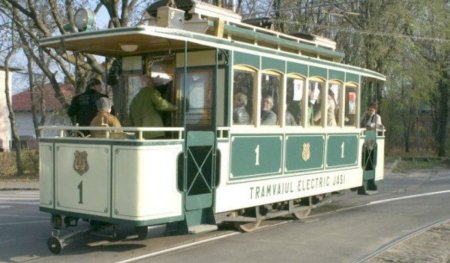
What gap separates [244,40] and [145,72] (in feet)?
5.50

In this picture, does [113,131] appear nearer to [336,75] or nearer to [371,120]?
[336,75]

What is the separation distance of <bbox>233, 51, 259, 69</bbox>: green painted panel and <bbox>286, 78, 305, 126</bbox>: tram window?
43.2 inches

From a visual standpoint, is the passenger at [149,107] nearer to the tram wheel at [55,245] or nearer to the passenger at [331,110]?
the tram wheel at [55,245]

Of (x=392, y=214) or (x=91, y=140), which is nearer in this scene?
(x=91, y=140)

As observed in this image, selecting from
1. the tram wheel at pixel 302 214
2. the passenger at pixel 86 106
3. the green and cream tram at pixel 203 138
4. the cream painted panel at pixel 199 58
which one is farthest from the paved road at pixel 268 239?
the cream painted panel at pixel 199 58

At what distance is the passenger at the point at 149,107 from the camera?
900cm

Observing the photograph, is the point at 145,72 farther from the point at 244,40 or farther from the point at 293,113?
the point at 293,113

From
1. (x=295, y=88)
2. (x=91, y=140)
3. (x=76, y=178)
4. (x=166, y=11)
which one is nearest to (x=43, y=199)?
(x=76, y=178)

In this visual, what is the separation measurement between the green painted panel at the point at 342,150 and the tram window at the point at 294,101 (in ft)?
4.16

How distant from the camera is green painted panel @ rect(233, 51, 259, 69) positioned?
30.2 feet

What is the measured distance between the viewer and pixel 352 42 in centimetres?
2831

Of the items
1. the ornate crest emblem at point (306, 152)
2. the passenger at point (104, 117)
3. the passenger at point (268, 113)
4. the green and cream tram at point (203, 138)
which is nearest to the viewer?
the green and cream tram at point (203, 138)

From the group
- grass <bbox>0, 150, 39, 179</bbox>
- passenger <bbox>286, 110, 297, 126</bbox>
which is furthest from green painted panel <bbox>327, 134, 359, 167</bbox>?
grass <bbox>0, 150, 39, 179</bbox>

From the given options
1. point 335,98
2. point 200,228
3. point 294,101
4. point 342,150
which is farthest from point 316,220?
point 200,228
